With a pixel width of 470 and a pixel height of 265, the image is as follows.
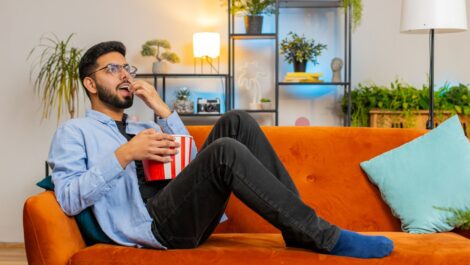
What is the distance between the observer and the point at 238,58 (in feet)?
16.8

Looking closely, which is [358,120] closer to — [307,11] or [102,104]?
[307,11]

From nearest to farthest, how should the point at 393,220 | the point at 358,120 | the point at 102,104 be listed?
the point at 102,104 → the point at 393,220 → the point at 358,120

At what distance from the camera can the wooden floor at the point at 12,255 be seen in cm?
446

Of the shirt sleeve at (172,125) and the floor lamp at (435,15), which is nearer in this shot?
the shirt sleeve at (172,125)

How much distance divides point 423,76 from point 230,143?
3198 millimetres

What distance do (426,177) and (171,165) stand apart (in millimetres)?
1025

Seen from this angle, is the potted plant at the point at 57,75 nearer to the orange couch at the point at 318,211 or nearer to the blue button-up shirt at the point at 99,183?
the orange couch at the point at 318,211

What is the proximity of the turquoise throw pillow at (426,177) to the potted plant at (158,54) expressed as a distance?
91.7 inches

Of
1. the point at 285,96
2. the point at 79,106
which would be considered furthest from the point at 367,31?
the point at 79,106

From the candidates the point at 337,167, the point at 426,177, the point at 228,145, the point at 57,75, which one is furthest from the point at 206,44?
the point at 228,145

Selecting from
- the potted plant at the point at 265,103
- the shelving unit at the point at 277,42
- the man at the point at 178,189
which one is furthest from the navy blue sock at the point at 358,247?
the potted plant at the point at 265,103

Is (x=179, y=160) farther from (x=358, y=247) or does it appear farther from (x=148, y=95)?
(x=358, y=247)

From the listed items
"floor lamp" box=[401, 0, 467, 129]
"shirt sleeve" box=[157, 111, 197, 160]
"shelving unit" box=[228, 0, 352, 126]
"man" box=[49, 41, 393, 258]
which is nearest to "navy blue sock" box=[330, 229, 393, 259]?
"man" box=[49, 41, 393, 258]

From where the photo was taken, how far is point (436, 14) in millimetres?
3348
